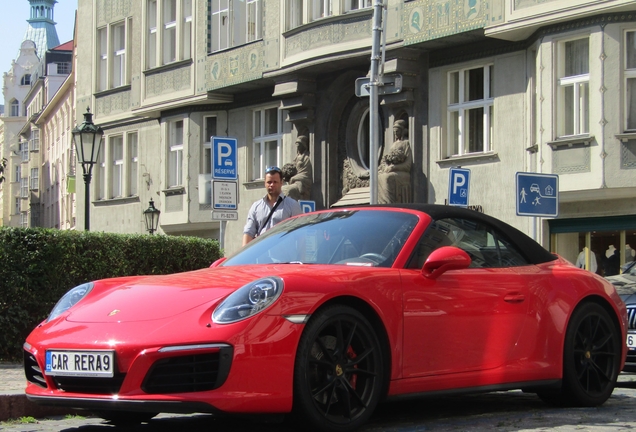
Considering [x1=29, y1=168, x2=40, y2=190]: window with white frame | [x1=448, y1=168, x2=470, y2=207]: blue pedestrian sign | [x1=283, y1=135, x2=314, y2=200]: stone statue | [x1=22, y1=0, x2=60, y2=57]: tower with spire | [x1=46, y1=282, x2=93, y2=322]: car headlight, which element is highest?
[x1=22, y1=0, x2=60, y2=57]: tower with spire

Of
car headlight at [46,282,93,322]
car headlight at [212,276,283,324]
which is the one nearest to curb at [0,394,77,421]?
car headlight at [46,282,93,322]

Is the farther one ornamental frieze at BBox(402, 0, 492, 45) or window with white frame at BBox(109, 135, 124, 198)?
window with white frame at BBox(109, 135, 124, 198)

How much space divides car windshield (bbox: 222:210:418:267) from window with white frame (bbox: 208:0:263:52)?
23.8 m

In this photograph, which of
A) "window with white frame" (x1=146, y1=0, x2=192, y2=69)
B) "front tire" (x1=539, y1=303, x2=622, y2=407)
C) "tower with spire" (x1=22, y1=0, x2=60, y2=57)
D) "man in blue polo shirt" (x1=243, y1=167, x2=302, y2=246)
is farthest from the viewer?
"tower with spire" (x1=22, y1=0, x2=60, y2=57)

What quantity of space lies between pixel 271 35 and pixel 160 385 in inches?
976

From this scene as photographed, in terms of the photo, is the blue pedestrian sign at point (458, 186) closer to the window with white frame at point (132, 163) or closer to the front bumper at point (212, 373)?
the front bumper at point (212, 373)

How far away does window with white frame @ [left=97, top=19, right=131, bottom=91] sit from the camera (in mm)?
39000

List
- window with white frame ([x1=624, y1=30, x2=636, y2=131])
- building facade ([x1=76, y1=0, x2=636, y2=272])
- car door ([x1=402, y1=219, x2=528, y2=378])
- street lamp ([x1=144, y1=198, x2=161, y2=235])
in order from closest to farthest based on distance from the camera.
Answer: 1. car door ([x1=402, y1=219, x2=528, y2=378])
2. window with white frame ([x1=624, y1=30, x2=636, y2=131])
3. building facade ([x1=76, y1=0, x2=636, y2=272])
4. street lamp ([x1=144, y1=198, x2=161, y2=235])

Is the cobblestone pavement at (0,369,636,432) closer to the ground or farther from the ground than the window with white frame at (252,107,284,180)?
closer to the ground

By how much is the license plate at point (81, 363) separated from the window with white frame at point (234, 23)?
25348mm

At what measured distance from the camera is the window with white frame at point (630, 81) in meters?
21.9

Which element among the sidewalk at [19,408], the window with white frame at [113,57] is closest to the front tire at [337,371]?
the sidewalk at [19,408]

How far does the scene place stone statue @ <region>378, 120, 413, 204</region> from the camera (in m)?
26.3

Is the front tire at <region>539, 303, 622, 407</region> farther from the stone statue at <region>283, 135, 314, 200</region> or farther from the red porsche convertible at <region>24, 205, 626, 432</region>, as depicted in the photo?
the stone statue at <region>283, 135, 314, 200</region>
